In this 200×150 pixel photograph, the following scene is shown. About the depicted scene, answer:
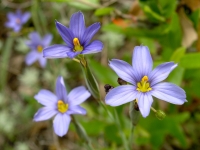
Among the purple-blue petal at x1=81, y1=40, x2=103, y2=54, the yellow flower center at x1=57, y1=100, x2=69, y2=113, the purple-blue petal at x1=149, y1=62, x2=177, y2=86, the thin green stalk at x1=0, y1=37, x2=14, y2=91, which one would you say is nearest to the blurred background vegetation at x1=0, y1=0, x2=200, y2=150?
the thin green stalk at x1=0, y1=37, x2=14, y2=91

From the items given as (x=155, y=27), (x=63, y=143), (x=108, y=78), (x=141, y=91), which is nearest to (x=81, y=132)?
(x=141, y=91)

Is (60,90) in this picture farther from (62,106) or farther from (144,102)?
(144,102)

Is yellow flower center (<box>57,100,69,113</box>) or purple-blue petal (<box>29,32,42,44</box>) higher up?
yellow flower center (<box>57,100,69,113</box>)

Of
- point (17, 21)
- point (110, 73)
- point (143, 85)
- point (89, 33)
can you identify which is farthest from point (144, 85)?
point (17, 21)

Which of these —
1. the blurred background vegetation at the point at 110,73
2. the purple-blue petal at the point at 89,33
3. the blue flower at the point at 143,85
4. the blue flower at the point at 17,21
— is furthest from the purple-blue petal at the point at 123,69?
the blue flower at the point at 17,21

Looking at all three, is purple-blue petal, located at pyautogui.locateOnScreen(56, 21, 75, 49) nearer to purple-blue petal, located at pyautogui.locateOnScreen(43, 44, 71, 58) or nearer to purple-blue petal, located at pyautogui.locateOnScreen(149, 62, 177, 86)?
purple-blue petal, located at pyautogui.locateOnScreen(43, 44, 71, 58)

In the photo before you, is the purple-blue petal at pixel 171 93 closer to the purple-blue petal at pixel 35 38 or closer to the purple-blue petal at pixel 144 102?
the purple-blue petal at pixel 144 102

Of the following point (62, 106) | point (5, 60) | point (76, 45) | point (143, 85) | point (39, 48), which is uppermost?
point (76, 45)
